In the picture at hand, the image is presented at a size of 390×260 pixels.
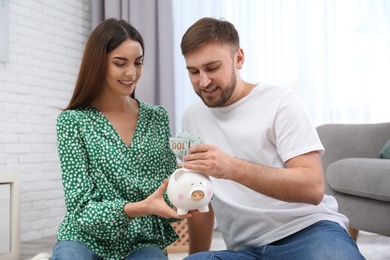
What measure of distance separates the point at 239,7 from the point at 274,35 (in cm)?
33

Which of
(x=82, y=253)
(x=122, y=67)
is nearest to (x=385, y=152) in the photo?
(x=122, y=67)

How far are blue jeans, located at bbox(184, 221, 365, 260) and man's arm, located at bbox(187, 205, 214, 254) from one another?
0.22m

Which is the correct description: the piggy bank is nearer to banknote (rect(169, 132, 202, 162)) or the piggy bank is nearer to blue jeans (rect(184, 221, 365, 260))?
banknote (rect(169, 132, 202, 162))

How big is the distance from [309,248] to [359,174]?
1.06 m

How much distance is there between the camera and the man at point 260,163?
4.31ft

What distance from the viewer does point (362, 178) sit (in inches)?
89.4

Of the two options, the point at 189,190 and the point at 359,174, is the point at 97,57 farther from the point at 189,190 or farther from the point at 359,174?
the point at 359,174

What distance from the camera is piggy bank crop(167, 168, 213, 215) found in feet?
3.97

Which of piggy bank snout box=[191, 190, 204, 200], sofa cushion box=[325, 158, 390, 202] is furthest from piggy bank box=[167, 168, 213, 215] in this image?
sofa cushion box=[325, 158, 390, 202]

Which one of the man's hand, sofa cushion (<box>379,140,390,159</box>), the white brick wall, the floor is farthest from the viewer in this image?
the white brick wall

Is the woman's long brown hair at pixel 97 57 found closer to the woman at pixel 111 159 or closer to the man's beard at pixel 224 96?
the woman at pixel 111 159

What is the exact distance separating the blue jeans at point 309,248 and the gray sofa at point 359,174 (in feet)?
2.92

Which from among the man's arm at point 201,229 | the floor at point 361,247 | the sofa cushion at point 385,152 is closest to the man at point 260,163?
the man's arm at point 201,229

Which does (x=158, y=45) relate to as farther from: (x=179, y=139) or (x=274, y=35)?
(x=179, y=139)
